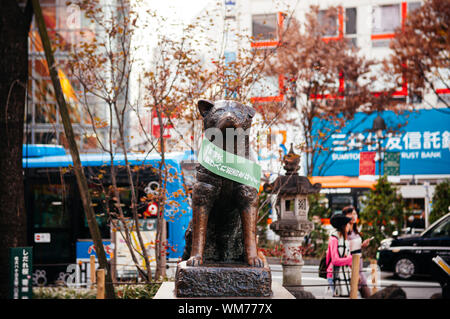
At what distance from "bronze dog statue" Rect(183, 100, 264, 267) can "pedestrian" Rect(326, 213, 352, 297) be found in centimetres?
426

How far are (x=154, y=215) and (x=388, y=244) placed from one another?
6124mm

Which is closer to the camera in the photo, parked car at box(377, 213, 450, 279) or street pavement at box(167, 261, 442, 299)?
street pavement at box(167, 261, 442, 299)

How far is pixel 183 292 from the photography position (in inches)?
145

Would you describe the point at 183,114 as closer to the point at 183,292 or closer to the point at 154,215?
the point at 154,215

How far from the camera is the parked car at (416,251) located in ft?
40.0

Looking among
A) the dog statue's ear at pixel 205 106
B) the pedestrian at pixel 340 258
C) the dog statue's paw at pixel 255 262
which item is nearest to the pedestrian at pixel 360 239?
the pedestrian at pixel 340 258

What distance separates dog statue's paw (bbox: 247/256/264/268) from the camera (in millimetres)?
3753

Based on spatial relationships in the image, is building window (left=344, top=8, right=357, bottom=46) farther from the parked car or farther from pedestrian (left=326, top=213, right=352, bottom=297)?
pedestrian (left=326, top=213, right=352, bottom=297)

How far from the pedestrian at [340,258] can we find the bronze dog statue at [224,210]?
426 centimetres

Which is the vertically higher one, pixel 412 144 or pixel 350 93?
pixel 350 93

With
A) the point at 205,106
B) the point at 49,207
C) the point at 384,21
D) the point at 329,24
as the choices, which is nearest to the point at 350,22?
the point at 384,21

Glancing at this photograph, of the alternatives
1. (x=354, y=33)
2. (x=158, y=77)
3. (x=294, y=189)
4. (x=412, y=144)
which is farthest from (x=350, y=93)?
(x=158, y=77)

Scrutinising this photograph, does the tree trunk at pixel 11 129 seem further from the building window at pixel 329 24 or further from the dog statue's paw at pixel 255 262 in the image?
the building window at pixel 329 24

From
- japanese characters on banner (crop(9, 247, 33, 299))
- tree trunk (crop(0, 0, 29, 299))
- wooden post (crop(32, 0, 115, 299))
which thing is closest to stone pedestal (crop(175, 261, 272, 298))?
wooden post (crop(32, 0, 115, 299))
